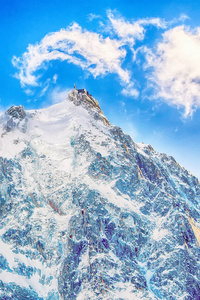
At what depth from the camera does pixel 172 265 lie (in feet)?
633

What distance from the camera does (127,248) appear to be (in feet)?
638

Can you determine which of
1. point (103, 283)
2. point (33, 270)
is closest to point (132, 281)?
point (103, 283)

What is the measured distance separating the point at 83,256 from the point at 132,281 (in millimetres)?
21539

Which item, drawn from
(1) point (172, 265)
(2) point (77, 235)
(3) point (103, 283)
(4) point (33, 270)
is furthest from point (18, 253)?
(1) point (172, 265)

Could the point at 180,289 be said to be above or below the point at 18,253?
below

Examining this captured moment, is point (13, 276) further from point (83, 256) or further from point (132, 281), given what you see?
point (132, 281)

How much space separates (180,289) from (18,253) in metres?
66.5

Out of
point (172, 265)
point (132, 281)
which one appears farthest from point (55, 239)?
point (172, 265)

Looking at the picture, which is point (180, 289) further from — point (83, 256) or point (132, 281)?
point (83, 256)

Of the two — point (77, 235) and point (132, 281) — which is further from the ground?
point (77, 235)

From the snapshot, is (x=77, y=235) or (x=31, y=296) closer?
(x=31, y=296)

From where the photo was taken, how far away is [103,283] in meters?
179

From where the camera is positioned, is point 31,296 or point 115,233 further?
point 115,233

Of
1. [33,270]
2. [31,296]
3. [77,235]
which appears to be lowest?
[31,296]
